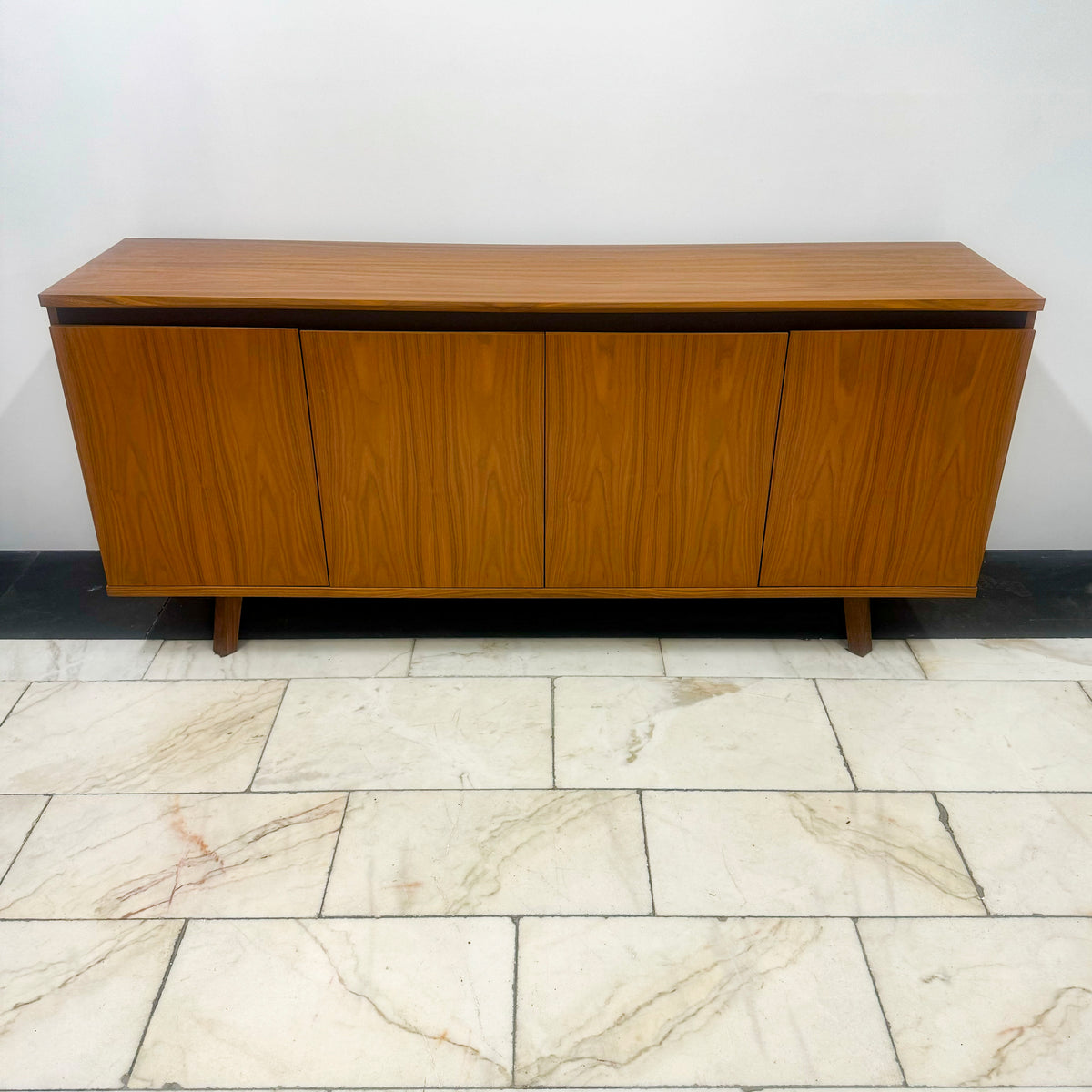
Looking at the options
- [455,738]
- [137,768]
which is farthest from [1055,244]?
[137,768]

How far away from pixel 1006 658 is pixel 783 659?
52 centimetres

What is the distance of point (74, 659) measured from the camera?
223 centimetres

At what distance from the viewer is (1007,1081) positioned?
1396mm

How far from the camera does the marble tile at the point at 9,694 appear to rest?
208 centimetres

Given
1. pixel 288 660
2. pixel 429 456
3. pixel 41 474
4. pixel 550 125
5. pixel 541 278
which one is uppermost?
pixel 550 125

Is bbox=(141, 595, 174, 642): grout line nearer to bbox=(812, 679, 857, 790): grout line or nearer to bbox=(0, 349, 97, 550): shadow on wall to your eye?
bbox=(0, 349, 97, 550): shadow on wall

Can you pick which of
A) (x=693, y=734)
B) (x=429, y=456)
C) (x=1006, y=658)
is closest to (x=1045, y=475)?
(x=1006, y=658)

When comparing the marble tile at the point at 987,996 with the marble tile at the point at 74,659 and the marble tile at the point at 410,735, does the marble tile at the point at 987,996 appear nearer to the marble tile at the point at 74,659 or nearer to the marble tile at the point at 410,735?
the marble tile at the point at 410,735

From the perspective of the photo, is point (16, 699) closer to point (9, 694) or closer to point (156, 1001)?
point (9, 694)

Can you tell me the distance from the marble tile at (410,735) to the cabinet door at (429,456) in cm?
23

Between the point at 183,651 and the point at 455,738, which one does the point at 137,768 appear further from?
the point at 455,738

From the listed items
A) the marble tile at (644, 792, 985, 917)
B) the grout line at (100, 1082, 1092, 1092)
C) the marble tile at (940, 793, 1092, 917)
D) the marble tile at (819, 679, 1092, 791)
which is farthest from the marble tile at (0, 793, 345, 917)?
the marble tile at (940, 793, 1092, 917)

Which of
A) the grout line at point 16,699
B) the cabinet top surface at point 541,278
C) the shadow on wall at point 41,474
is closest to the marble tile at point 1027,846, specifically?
the cabinet top surface at point 541,278

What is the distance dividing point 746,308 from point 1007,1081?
1332mm
